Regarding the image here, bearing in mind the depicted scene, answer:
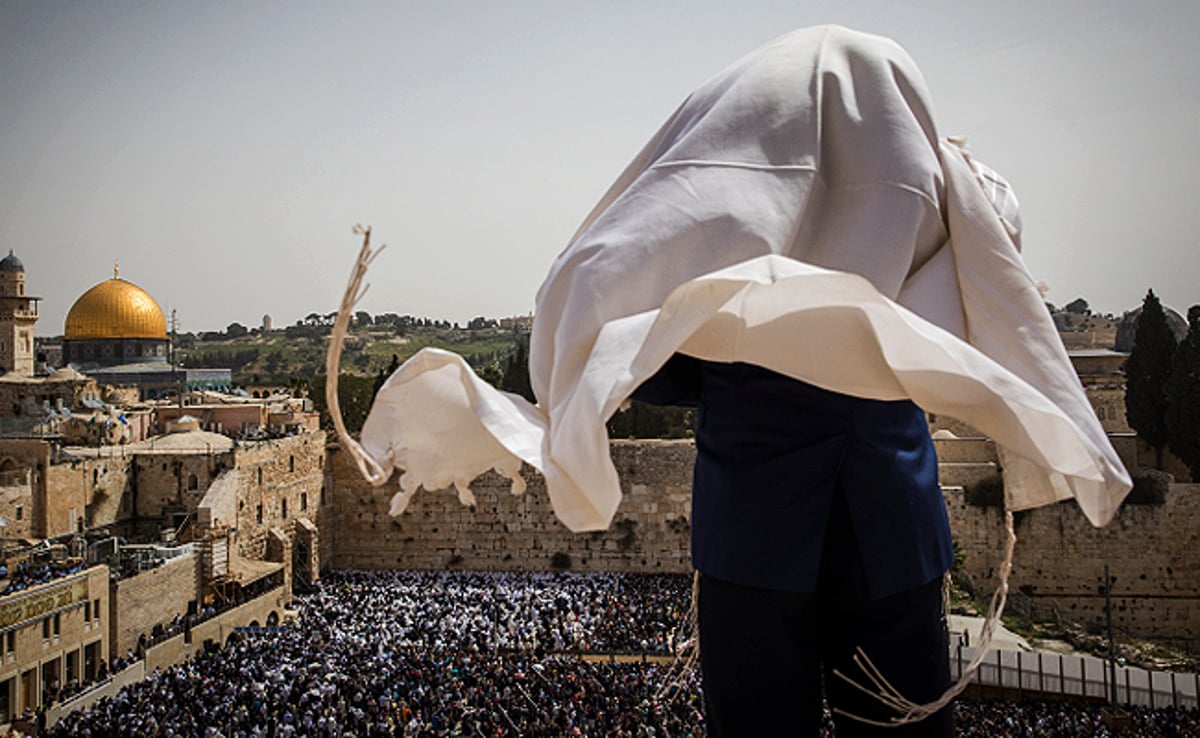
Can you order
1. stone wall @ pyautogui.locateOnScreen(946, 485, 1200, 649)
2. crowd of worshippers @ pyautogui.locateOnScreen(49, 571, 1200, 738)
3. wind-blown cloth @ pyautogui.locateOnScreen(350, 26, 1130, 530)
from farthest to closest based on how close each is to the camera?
stone wall @ pyautogui.locateOnScreen(946, 485, 1200, 649) < crowd of worshippers @ pyautogui.locateOnScreen(49, 571, 1200, 738) < wind-blown cloth @ pyautogui.locateOnScreen(350, 26, 1130, 530)

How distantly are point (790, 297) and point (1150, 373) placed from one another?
2783 centimetres

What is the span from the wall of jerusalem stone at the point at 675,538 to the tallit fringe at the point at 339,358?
21.5m

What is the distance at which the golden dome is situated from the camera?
40438 millimetres

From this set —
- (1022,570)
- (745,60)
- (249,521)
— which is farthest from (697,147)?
(1022,570)

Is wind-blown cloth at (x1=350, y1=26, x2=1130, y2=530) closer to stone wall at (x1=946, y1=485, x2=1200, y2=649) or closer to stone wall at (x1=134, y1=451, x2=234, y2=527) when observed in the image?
stone wall at (x1=134, y1=451, x2=234, y2=527)

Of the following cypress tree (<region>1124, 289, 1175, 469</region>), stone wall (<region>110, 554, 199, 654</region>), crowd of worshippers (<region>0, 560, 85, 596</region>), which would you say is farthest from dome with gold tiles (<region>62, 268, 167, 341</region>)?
cypress tree (<region>1124, 289, 1175, 469</region>)

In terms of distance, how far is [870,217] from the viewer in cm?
241

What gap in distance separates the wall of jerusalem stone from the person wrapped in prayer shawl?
2136 centimetres

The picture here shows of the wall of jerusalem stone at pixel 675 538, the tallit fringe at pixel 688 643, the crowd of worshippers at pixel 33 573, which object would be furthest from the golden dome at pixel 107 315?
the tallit fringe at pixel 688 643

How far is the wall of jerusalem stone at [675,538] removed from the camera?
23062 mm

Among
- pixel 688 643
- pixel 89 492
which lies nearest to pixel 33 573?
pixel 89 492

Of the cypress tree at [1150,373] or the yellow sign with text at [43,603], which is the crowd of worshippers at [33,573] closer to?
the yellow sign with text at [43,603]

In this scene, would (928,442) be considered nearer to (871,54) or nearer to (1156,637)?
(871,54)

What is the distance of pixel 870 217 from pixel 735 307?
21.8 inches
